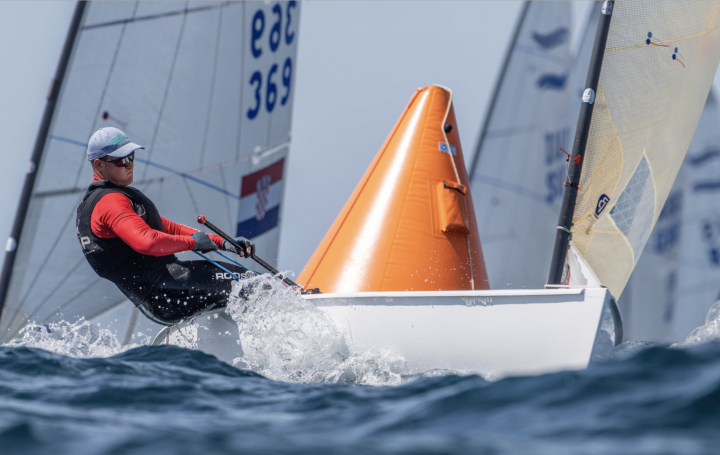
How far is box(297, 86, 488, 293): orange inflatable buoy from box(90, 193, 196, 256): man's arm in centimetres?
109

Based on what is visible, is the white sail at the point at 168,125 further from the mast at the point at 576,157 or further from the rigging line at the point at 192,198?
the mast at the point at 576,157

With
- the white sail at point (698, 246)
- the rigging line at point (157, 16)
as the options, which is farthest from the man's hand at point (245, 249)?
the white sail at point (698, 246)

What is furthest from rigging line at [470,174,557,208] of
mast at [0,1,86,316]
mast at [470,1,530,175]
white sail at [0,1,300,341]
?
mast at [0,1,86,316]

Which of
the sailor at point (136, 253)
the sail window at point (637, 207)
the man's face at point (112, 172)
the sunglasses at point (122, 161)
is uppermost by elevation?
the sail window at point (637, 207)

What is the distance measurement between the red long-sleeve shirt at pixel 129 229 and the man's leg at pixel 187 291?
174 mm

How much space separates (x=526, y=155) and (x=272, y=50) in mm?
3078

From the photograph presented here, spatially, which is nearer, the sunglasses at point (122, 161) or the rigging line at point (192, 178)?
the sunglasses at point (122, 161)

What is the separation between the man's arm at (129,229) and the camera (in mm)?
3182

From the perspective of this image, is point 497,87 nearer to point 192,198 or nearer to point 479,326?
point 192,198

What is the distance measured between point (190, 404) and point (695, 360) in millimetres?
1585

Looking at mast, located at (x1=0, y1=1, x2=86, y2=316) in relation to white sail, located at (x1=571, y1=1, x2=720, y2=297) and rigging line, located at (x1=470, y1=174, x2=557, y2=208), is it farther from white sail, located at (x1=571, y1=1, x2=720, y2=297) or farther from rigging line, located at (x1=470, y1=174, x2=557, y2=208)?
rigging line, located at (x1=470, y1=174, x2=557, y2=208)

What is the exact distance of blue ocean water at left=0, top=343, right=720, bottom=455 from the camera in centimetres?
156

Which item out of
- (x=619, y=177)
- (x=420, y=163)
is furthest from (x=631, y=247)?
(x=420, y=163)

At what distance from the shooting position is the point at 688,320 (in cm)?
1005
